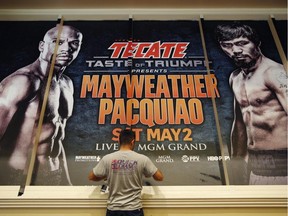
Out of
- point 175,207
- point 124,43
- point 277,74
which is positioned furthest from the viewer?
point 124,43

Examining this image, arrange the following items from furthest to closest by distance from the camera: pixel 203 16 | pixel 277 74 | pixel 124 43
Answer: pixel 203 16 < pixel 124 43 < pixel 277 74

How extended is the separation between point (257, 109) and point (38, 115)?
245cm

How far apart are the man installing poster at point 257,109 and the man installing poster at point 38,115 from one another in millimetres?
1873

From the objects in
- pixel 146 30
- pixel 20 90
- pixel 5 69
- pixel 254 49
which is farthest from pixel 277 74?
pixel 5 69

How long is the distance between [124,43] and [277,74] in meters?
1.97

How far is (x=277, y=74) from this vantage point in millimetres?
3053

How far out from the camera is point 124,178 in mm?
1965

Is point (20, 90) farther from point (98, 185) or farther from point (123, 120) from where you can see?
point (98, 185)

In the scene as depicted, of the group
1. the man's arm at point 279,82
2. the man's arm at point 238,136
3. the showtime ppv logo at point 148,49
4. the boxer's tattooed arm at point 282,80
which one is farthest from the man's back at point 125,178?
the boxer's tattooed arm at point 282,80

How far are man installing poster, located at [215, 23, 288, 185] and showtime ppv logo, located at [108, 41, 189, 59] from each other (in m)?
0.58

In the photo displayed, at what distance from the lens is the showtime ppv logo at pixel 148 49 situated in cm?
328

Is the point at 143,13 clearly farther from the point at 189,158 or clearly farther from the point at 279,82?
the point at 189,158

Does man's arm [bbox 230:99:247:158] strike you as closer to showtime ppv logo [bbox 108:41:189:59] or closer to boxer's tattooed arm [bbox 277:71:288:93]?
boxer's tattooed arm [bbox 277:71:288:93]

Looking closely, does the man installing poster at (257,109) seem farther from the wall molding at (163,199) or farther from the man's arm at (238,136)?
the wall molding at (163,199)
